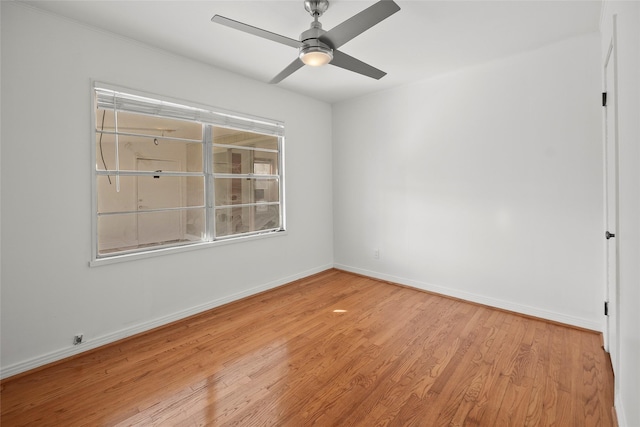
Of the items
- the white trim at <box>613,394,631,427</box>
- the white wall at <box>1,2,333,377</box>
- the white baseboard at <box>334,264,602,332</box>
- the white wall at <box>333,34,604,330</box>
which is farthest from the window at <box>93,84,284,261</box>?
the white trim at <box>613,394,631,427</box>

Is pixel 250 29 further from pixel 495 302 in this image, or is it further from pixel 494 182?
pixel 495 302

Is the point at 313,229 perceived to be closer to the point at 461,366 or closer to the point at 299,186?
the point at 299,186

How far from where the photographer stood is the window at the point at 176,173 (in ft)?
8.38

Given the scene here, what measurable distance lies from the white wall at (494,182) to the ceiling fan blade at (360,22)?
78.6 inches

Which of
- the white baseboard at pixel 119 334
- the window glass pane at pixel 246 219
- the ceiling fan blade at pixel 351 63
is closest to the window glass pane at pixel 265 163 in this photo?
the window glass pane at pixel 246 219

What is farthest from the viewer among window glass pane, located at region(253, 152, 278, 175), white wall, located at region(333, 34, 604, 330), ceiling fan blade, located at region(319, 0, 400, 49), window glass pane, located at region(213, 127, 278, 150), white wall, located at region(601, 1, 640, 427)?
window glass pane, located at region(253, 152, 278, 175)

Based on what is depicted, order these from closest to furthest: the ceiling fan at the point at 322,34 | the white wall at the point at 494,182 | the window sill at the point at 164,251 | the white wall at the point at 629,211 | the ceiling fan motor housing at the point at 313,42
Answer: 1. the white wall at the point at 629,211
2. the ceiling fan at the point at 322,34
3. the ceiling fan motor housing at the point at 313,42
4. the window sill at the point at 164,251
5. the white wall at the point at 494,182

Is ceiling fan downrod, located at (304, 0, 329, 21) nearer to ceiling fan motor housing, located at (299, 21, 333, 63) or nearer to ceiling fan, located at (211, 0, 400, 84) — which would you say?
ceiling fan, located at (211, 0, 400, 84)

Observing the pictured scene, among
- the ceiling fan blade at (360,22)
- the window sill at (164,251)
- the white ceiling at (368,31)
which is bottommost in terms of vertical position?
the window sill at (164,251)

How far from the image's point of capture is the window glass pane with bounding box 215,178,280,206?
3414mm

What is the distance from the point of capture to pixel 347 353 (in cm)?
233

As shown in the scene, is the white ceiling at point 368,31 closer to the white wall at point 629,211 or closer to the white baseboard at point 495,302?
the white wall at point 629,211

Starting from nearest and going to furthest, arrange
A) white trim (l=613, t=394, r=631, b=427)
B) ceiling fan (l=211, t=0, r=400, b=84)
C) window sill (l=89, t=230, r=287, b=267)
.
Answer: white trim (l=613, t=394, r=631, b=427)
ceiling fan (l=211, t=0, r=400, b=84)
window sill (l=89, t=230, r=287, b=267)

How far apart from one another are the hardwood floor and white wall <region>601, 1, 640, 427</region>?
1.38 feet
